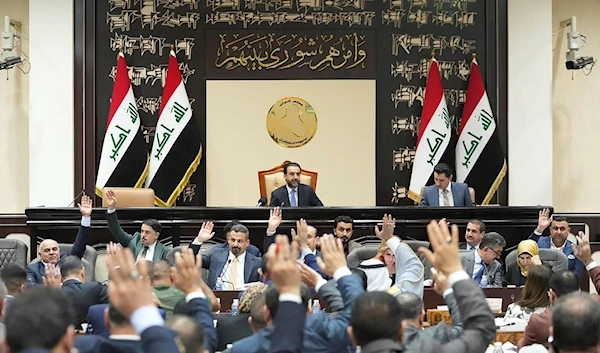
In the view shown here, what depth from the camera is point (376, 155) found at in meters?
11.1

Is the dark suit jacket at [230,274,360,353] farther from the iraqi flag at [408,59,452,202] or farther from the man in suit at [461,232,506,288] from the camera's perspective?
the iraqi flag at [408,59,452,202]

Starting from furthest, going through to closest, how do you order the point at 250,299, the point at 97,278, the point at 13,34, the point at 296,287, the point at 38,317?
1. the point at 13,34
2. the point at 97,278
3. the point at 250,299
4. the point at 296,287
5. the point at 38,317

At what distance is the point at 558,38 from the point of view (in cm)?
1103

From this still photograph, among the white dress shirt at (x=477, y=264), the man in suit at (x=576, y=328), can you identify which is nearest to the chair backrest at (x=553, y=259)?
the white dress shirt at (x=477, y=264)

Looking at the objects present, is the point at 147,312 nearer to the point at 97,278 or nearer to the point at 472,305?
the point at 472,305

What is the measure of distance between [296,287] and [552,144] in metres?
9.02

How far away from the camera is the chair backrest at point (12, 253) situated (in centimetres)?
857

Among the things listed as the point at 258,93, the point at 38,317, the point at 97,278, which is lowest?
the point at 97,278

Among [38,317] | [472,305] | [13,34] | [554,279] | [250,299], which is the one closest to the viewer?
[38,317]

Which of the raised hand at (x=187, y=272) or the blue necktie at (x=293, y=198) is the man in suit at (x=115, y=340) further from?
the blue necktie at (x=293, y=198)

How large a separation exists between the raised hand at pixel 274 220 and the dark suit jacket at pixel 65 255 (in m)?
1.62

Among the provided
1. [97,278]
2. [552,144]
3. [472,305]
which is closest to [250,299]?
[472,305]

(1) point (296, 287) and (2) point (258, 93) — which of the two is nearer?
(1) point (296, 287)

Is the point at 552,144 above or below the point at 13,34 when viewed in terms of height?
below
